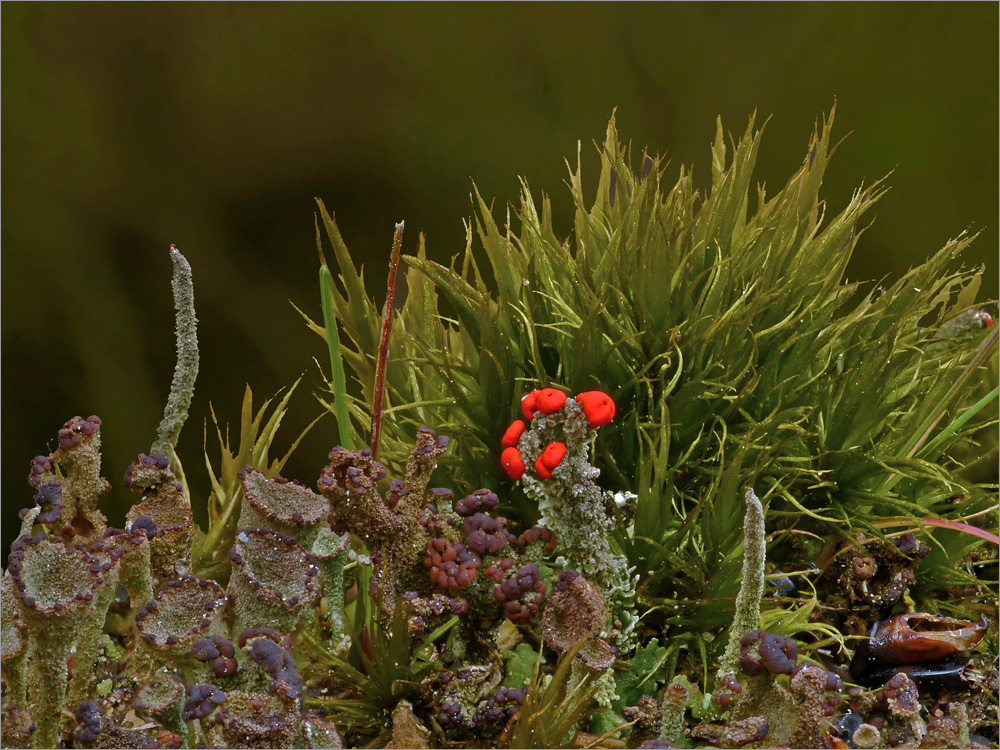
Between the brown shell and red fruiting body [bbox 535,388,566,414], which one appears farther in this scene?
the brown shell

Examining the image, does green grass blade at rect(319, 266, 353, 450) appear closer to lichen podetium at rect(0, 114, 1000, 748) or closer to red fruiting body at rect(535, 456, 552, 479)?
lichen podetium at rect(0, 114, 1000, 748)

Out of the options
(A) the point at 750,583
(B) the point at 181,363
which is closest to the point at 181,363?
(B) the point at 181,363

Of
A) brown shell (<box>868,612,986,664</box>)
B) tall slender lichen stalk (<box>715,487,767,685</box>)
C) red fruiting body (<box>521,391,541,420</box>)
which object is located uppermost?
red fruiting body (<box>521,391,541,420</box>)

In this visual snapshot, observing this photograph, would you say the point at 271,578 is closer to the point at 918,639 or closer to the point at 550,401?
the point at 550,401

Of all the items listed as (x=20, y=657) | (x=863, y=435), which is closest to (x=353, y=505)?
(x=20, y=657)

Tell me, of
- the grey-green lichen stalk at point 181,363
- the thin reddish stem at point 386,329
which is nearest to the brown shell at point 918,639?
the thin reddish stem at point 386,329

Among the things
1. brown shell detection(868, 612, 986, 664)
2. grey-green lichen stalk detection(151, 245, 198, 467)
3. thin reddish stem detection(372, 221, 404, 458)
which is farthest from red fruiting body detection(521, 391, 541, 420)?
brown shell detection(868, 612, 986, 664)

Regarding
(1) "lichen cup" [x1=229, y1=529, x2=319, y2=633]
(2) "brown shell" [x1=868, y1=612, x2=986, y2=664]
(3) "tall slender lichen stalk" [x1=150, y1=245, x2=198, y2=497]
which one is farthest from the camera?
(2) "brown shell" [x1=868, y1=612, x2=986, y2=664]
